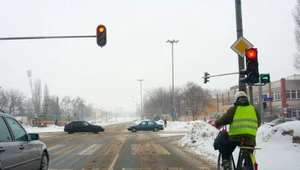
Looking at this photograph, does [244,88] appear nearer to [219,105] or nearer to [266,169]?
[266,169]

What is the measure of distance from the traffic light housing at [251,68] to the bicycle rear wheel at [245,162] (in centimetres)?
417

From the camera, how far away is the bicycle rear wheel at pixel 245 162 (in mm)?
6390

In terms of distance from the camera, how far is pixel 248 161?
644cm

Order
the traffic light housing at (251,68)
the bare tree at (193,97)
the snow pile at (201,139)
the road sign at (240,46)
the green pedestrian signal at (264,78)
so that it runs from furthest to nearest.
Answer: the bare tree at (193,97) < the snow pile at (201,139) < the road sign at (240,46) < the green pedestrian signal at (264,78) < the traffic light housing at (251,68)

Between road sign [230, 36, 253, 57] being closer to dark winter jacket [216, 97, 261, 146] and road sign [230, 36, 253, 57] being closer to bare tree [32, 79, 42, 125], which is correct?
dark winter jacket [216, 97, 261, 146]

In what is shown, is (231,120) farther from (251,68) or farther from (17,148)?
(251,68)

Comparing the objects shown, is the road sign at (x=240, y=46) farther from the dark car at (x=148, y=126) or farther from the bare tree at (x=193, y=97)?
the bare tree at (x=193, y=97)

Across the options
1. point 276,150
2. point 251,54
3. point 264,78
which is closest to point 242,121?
point 251,54

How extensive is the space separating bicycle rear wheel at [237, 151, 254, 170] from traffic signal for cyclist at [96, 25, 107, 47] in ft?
40.7

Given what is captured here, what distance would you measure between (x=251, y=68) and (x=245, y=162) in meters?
4.63

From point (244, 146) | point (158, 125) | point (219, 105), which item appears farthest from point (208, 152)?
point (219, 105)

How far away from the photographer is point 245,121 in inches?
259

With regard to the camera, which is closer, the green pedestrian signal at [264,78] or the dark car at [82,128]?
the green pedestrian signal at [264,78]

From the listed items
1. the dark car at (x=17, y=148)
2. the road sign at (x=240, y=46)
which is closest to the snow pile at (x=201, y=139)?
the road sign at (x=240, y=46)
